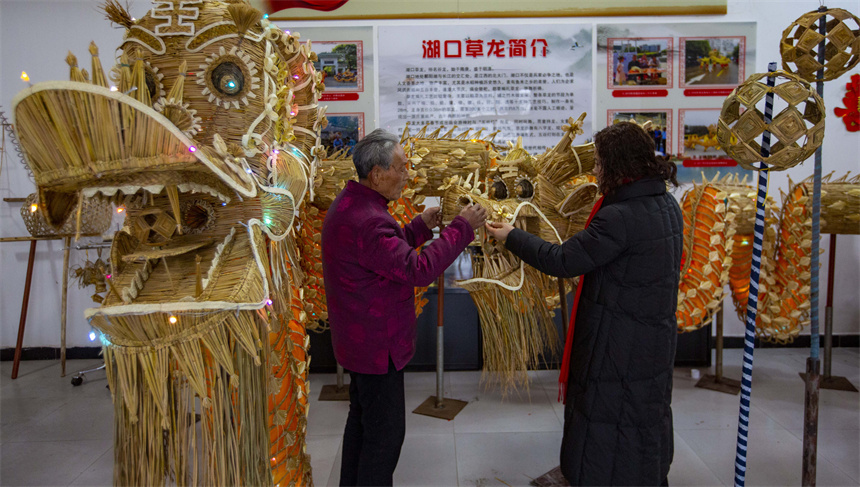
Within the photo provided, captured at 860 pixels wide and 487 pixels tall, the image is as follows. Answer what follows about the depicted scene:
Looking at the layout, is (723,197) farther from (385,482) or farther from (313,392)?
(313,392)

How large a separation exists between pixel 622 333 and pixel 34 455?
2.77 m

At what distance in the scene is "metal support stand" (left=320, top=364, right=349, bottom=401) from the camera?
3.11m

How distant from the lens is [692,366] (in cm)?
359

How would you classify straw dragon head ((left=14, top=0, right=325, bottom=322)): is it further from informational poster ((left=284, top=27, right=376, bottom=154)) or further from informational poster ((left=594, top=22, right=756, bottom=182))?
informational poster ((left=594, top=22, right=756, bottom=182))

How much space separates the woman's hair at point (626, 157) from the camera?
1591mm

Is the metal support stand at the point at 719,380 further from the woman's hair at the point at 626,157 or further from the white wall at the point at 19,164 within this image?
the woman's hair at the point at 626,157

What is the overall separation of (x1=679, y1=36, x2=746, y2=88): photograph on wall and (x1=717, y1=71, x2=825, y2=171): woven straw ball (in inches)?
87.6

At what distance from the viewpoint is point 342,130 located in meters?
3.74

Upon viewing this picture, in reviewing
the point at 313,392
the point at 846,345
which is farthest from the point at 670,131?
the point at 313,392

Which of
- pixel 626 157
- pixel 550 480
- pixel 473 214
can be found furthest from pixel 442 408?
pixel 626 157

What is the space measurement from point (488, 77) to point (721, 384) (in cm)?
255

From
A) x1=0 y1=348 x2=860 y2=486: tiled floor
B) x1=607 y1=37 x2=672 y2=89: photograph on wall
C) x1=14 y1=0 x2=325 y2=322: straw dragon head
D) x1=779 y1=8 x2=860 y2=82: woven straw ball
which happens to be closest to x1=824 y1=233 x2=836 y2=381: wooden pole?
x1=0 y1=348 x2=860 y2=486: tiled floor

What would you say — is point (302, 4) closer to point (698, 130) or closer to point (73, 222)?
point (73, 222)

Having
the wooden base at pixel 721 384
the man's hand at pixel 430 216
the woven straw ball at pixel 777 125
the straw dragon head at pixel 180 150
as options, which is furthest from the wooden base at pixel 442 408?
the woven straw ball at pixel 777 125
